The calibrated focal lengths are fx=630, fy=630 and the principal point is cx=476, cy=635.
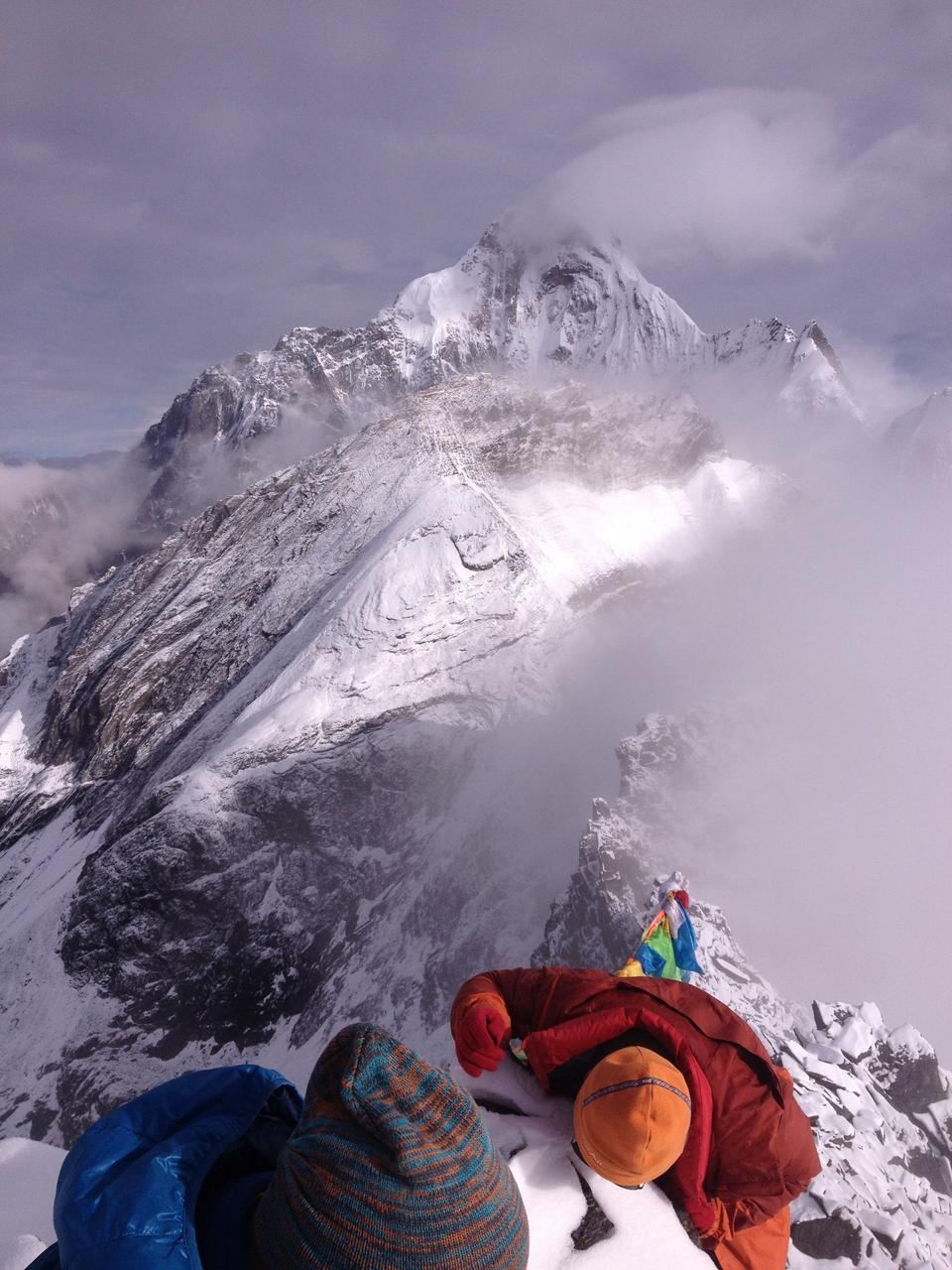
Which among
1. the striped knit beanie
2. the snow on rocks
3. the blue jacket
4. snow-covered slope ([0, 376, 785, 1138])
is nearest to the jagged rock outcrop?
snow-covered slope ([0, 376, 785, 1138])

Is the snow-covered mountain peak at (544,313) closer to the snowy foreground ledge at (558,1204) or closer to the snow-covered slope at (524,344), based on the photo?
the snow-covered slope at (524,344)

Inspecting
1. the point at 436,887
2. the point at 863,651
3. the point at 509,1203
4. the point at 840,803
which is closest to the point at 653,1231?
the point at 509,1203

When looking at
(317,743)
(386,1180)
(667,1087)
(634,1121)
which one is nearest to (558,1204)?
(634,1121)

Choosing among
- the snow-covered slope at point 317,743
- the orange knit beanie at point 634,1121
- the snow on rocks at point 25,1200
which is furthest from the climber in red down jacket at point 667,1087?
the snow-covered slope at point 317,743

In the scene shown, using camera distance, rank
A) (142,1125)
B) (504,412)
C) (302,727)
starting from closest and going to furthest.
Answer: (142,1125), (302,727), (504,412)

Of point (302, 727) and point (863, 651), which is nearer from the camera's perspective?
point (302, 727)

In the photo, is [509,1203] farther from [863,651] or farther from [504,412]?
[504,412]
